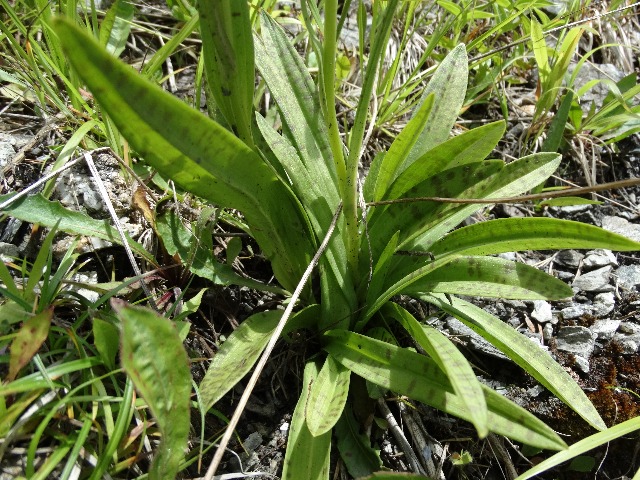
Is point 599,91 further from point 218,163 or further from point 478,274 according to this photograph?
point 218,163

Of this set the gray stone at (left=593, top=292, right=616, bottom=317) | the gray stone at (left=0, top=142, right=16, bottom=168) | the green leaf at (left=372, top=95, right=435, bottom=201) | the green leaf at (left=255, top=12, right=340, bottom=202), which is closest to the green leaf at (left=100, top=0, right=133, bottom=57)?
the gray stone at (left=0, top=142, right=16, bottom=168)

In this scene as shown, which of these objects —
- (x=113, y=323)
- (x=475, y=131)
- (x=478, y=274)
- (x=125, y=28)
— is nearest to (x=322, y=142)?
(x=475, y=131)

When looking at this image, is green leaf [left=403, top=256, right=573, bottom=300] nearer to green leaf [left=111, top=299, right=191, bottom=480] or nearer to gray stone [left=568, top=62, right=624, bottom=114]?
green leaf [left=111, top=299, right=191, bottom=480]

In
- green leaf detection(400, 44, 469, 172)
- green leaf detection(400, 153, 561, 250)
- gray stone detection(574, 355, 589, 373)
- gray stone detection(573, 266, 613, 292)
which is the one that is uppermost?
green leaf detection(400, 44, 469, 172)

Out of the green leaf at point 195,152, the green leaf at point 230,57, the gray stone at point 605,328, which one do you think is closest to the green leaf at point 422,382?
the green leaf at point 195,152

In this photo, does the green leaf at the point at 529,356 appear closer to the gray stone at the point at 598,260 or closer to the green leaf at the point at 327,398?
the green leaf at the point at 327,398
